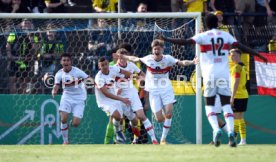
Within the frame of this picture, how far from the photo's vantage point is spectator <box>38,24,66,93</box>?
21.4 m

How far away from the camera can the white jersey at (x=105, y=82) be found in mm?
20469

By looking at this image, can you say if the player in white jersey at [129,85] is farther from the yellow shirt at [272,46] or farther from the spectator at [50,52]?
the yellow shirt at [272,46]

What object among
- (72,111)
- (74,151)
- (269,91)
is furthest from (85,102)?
(74,151)

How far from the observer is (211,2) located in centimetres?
2412

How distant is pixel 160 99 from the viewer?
20188mm

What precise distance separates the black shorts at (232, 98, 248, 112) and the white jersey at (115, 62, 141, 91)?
2.20m

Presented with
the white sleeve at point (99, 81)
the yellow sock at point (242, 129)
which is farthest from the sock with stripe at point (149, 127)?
the yellow sock at point (242, 129)

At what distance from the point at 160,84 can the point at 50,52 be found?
2.85 meters

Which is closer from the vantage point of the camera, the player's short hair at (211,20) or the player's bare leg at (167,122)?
the player's short hair at (211,20)

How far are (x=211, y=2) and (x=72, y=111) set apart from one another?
530cm

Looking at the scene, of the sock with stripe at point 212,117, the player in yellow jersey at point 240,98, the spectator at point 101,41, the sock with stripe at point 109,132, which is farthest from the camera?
the spectator at point 101,41

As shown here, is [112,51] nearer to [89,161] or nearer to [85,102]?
[85,102]

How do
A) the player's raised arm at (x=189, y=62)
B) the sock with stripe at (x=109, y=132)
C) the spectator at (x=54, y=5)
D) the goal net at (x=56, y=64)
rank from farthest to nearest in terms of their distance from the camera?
1. the spectator at (x=54, y=5)
2. the goal net at (x=56, y=64)
3. the sock with stripe at (x=109, y=132)
4. the player's raised arm at (x=189, y=62)

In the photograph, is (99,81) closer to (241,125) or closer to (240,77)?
(240,77)
